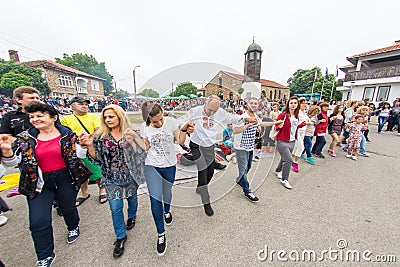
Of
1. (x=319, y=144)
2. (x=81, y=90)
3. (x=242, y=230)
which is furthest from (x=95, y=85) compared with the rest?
(x=242, y=230)

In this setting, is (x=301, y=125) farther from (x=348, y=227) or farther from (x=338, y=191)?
(x=348, y=227)

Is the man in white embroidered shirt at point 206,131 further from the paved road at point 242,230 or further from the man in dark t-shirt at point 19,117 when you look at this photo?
the man in dark t-shirt at point 19,117

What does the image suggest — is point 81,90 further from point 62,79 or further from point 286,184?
point 286,184

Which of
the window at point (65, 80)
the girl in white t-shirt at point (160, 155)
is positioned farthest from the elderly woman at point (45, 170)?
the window at point (65, 80)

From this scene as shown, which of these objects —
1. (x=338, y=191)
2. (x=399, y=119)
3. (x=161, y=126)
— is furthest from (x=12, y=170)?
(x=399, y=119)

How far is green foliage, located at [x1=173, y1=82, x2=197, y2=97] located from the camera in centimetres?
169

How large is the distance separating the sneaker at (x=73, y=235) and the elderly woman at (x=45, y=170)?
0.83ft

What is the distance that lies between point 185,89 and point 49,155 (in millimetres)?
1565

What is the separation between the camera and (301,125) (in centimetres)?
350

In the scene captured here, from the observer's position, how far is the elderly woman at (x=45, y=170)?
1.49m

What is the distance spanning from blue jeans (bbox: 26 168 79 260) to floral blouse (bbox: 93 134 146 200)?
48cm

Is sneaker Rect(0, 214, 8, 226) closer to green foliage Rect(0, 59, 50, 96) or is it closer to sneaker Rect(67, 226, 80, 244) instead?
sneaker Rect(67, 226, 80, 244)

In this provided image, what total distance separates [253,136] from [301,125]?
1.73 meters

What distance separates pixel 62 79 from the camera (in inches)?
947
